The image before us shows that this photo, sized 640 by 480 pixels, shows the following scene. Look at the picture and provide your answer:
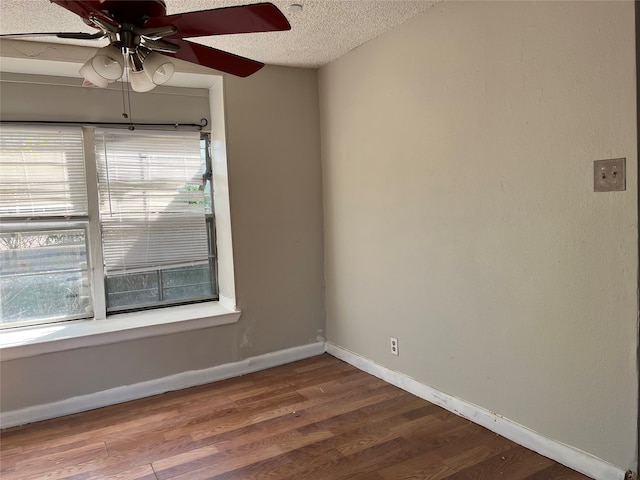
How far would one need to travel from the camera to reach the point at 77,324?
3.15 metres

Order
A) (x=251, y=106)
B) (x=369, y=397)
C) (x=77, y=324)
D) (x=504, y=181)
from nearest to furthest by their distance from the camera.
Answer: (x=504, y=181) < (x=369, y=397) < (x=77, y=324) < (x=251, y=106)

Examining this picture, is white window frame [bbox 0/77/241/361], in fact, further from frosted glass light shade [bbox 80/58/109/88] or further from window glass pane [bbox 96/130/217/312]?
frosted glass light shade [bbox 80/58/109/88]

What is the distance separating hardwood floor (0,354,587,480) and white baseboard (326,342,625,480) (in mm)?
39

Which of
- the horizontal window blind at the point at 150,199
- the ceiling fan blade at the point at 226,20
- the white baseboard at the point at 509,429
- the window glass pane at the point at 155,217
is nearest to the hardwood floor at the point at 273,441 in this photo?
the white baseboard at the point at 509,429

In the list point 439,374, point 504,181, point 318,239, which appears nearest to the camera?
point 504,181

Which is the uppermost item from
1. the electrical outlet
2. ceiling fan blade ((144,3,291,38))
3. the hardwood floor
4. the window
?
ceiling fan blade ((144,3,291,38))

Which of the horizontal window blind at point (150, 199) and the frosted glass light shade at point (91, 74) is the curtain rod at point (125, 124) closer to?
the horizontal window blind at point (150, 199)

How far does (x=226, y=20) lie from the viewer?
58.5 inches

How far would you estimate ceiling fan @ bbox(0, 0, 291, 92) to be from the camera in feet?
4.46

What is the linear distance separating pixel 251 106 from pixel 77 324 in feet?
6.39

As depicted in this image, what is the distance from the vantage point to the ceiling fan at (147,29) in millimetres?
1359

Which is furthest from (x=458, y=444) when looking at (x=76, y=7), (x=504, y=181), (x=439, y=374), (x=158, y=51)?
(x=76, y=7)

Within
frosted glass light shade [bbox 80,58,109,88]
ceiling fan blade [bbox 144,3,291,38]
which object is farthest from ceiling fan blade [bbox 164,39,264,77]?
frosted glass light shade [bbox 80,58,109,88]

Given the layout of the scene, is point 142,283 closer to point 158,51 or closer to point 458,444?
point 158,51
